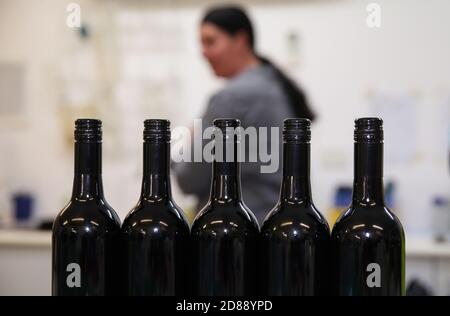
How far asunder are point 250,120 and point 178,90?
173cm

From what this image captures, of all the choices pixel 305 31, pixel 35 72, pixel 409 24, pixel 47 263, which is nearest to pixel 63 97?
pixel 35 72

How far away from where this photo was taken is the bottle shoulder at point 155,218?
0.65 meters

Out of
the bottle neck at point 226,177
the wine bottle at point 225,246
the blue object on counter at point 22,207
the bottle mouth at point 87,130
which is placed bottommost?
the blue object on counter at point 22,207

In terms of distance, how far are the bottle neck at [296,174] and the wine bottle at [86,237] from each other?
192 millimetres

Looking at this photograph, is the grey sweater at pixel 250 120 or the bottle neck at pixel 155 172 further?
the grey sweater at pixel 250 120

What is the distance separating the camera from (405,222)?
9.46 feet

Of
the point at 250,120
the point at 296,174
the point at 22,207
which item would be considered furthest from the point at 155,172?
the point at 22,207

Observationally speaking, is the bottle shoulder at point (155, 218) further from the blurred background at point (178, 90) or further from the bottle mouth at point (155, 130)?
the blurred background at point (178, 90)

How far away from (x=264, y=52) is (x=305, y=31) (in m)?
0.22

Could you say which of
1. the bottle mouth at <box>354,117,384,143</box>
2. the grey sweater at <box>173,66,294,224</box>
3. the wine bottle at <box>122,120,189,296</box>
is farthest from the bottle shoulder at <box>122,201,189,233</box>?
the grey sweater at <box>173,66,294,224</box>

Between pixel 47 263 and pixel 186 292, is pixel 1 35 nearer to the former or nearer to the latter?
pixel 47 263

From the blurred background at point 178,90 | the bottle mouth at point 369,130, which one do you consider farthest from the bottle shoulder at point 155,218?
the blurred background at point 178,90

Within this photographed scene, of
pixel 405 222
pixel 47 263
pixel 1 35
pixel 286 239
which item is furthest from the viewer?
pixel 1 35

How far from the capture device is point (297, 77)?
2955mm
